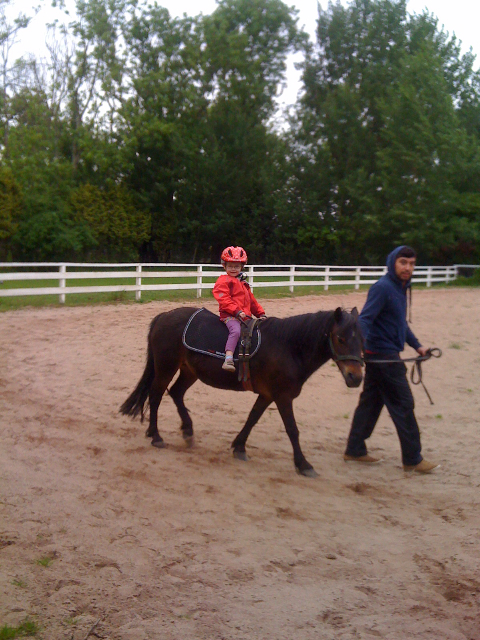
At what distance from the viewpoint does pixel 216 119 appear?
136 ft

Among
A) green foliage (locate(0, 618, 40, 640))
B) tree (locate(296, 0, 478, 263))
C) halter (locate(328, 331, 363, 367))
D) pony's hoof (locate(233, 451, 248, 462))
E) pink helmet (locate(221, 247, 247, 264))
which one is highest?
tree (locate(296, 0, 478, 263))

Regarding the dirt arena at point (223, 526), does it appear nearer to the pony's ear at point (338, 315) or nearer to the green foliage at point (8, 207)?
the pony's ear at point (338, 315)

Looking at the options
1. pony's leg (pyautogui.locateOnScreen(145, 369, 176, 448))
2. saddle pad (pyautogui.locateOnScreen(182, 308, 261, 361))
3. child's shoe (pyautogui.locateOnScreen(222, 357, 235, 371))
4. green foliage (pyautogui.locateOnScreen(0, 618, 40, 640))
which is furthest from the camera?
pony's leg (pyautogui.locateOnScreen(145, 369, 176, 448))

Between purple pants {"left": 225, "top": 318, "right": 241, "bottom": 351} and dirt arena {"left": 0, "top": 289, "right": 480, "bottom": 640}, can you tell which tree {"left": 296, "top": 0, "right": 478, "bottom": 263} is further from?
purple pants {"left": 225, "top": 318, "right": 241, "bottom": 351}

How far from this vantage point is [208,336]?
6133 mm

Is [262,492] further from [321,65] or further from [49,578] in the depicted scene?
[321,65]

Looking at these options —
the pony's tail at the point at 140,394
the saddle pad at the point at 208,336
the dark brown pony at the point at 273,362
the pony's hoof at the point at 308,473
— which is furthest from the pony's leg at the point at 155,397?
the pony's hoof at the point at 308,473

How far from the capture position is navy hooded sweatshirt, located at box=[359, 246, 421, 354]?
566cm

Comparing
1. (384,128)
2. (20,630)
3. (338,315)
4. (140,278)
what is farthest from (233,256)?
(384,128)

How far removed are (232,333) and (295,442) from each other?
114 cm

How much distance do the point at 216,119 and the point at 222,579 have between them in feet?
133

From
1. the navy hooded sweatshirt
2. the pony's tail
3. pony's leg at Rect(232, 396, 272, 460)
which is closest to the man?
the navy hooded sweatshirt

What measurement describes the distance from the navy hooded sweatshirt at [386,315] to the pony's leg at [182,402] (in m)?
1.86

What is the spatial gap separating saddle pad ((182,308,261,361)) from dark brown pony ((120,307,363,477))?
72 mm
